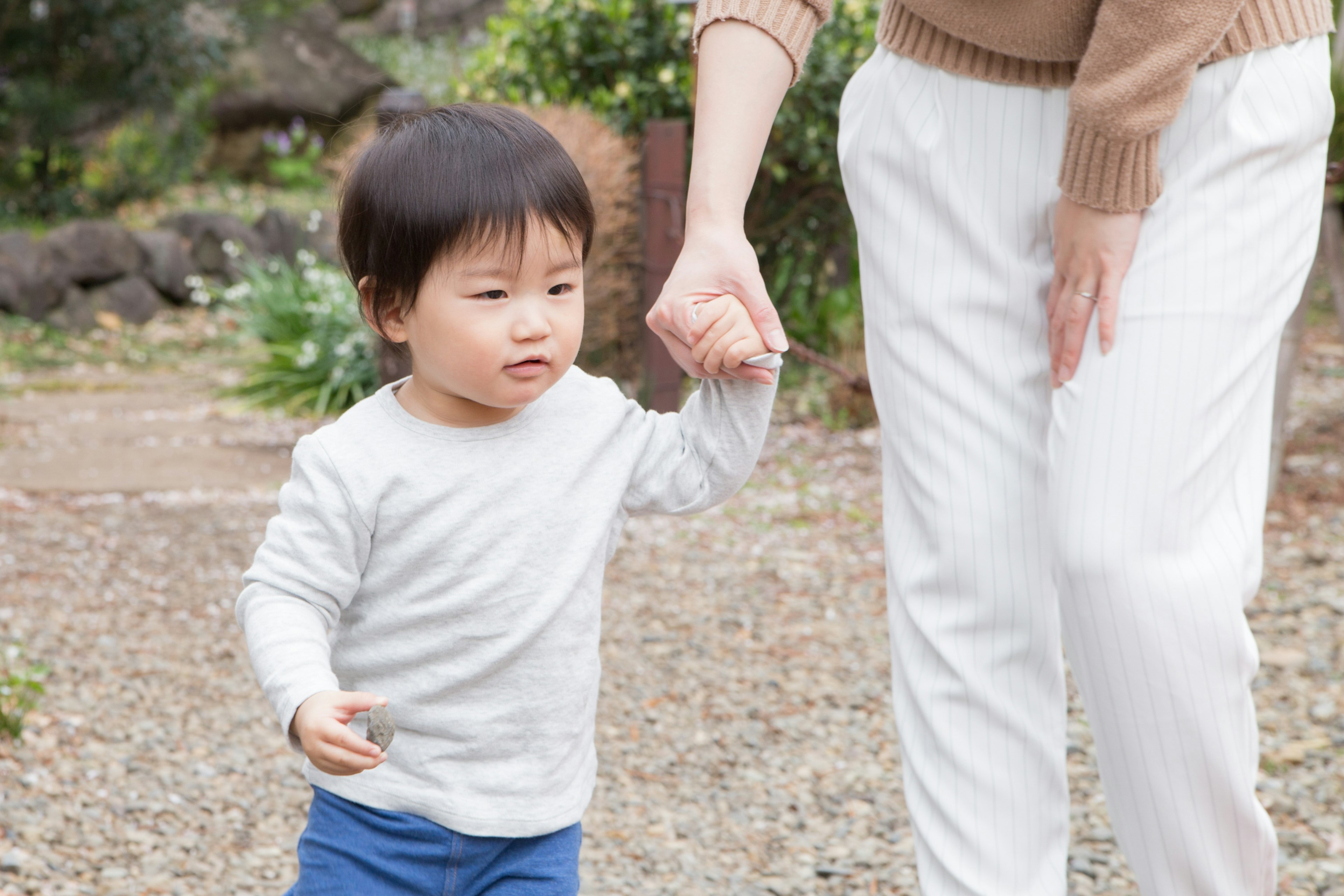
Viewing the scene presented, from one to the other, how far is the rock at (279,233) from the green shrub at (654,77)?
389cm

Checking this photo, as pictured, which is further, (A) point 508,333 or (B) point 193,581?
(B) point 193,581

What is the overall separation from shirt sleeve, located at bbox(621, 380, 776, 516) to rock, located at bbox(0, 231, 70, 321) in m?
7.45

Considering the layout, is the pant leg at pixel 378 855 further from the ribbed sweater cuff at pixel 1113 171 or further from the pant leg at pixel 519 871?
the ribbed sweater cuff at pixel 1113 171

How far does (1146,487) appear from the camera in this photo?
52.0 inches

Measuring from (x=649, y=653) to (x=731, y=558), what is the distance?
79cm

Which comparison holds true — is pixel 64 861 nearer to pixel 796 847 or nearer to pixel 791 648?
pixel 796 847

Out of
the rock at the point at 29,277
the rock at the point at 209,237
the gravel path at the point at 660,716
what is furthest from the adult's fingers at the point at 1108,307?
the rock at the point at 209,237

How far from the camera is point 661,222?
5199mm

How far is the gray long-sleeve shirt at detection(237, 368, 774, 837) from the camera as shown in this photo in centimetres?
133

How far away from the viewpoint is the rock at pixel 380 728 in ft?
3.92

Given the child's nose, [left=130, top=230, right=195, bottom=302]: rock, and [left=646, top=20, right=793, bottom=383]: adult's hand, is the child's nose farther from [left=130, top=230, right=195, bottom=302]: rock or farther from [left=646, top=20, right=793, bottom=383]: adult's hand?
[left=130, top=230, right=195, bottom=302]: rock

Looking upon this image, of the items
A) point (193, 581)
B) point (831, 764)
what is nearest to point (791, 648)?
point (831, 764)

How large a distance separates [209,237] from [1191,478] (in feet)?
29.2

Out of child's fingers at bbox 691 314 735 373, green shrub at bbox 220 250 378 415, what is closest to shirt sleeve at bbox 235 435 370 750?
child's fingers at bbox 691 314 735 373
